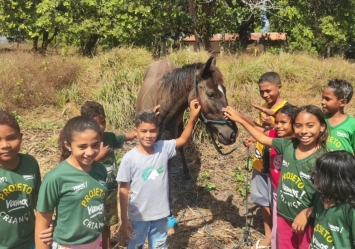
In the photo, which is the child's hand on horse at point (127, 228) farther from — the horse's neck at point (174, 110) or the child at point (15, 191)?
the horse's neck at point (174, 110)

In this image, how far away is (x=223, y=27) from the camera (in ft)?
43.7

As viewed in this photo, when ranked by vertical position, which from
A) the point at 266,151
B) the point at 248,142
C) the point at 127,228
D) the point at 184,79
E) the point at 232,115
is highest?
the point at 184,79

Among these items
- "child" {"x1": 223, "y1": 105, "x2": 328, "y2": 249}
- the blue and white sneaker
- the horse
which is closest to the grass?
the blue and white sneaker

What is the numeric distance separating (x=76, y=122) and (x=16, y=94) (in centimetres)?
582

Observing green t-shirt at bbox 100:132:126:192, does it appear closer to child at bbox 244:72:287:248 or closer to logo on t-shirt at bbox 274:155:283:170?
child at bbox 244:72:287:248

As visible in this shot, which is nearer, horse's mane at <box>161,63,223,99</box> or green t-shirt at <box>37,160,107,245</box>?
green t-shirt at <box>37,160,107,245</box>

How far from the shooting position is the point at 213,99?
3359 millimetres

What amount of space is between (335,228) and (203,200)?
283 centimetres

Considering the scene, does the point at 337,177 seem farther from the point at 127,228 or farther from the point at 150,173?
the point at 127,228

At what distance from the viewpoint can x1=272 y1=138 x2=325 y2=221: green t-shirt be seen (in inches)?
85.2

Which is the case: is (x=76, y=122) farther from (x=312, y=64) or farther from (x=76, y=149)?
(x=312, y=64)

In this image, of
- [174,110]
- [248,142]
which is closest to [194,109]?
[248,142]

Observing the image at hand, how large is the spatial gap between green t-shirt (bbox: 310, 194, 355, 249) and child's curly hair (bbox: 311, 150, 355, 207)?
0.06 metres

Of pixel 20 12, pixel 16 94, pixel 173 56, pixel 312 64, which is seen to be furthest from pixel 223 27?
pixel 16 94
